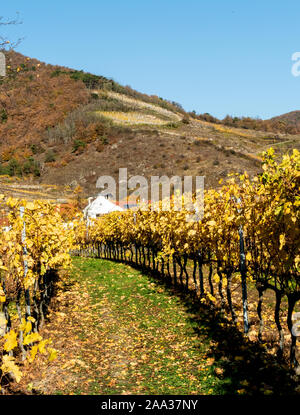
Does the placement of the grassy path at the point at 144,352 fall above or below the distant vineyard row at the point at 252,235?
below

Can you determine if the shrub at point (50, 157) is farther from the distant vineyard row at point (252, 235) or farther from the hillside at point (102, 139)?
the distant vineyard row at point (252, 235)

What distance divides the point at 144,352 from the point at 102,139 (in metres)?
68.6

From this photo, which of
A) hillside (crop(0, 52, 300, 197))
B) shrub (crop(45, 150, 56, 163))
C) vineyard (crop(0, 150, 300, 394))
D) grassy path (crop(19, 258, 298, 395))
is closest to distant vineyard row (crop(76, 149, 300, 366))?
vineyard (crop(0, 150, 300, 394))

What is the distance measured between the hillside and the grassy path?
34.5 m

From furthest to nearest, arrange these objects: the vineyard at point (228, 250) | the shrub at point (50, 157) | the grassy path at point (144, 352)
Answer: the shrub at point (50, 157) < the grassy path at point (144, 352) < the vineyard at point (228, 250)

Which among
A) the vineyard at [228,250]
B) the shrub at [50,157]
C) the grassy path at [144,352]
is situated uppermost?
the shrub at [50,157]

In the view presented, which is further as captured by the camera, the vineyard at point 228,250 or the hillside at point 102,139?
the hillside at point 102,139

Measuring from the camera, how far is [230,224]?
21.8 feet

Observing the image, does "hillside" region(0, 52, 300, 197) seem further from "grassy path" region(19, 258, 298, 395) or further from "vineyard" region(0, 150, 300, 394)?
"grassy path" region(19, 258, 298, 395)

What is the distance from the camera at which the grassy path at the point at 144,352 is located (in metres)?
4.79

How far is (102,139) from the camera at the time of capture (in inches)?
2817

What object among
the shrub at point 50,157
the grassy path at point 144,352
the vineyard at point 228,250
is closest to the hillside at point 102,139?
the shrub at point 50,157

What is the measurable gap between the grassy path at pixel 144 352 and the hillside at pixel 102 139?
113 ft

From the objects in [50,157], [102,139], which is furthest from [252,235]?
[50,157]
